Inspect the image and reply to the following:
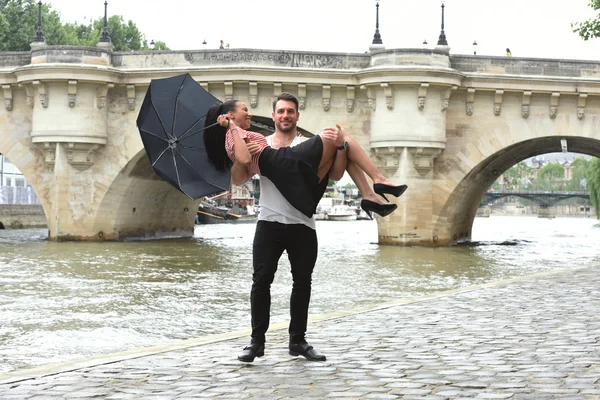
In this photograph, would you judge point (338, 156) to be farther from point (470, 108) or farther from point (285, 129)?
point (470, 108)

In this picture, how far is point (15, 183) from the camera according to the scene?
71250mm

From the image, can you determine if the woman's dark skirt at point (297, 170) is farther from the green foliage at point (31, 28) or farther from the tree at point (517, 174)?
the tree at point (517, 174)

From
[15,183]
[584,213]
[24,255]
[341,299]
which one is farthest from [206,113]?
[584,213]

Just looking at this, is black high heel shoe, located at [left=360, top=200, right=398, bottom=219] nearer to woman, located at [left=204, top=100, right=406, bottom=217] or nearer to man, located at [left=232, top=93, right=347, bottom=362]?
woman, located at [left=204, top=100, right=406, bottom=217]

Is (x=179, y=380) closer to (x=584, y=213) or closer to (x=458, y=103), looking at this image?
(x=458, y=103)

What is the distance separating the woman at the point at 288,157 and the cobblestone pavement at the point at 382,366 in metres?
1.23

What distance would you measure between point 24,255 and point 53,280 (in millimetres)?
7302

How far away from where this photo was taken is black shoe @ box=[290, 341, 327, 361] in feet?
23.3

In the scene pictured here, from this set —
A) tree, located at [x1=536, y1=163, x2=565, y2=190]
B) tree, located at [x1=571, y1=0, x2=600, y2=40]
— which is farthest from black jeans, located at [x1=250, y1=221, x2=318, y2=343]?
tree, located at [x1=536, y1=163, x2=565, y2=190]

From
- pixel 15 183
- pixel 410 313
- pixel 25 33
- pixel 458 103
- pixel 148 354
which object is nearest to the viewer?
pixel 148 354

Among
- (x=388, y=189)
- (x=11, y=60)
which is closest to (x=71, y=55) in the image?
(x=11, y=60)

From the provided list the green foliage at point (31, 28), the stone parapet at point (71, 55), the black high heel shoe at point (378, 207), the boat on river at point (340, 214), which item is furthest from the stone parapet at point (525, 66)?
the boat on river at point (340, 214)

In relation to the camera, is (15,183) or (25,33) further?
(15,183)

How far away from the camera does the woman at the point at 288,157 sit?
23.2ft
